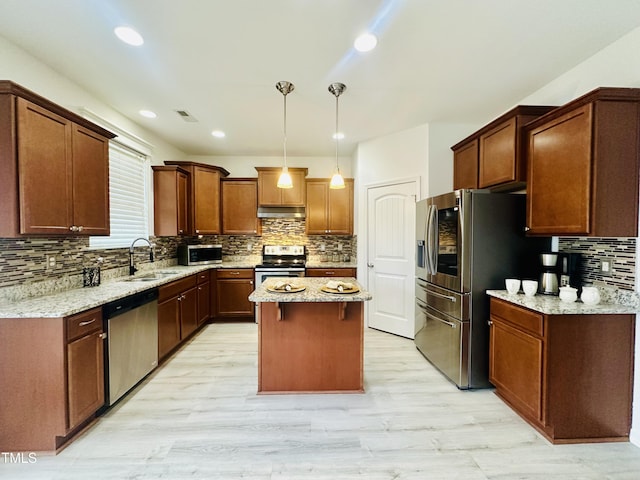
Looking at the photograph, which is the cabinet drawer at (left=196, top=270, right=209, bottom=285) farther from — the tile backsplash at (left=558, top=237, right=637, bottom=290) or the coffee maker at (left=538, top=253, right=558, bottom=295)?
the tile backsplash at (left=558, top=237, right=637, bottom=290)

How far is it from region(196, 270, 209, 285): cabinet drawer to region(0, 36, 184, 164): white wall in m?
2.00

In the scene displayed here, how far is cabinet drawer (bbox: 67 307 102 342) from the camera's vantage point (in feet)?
5.85

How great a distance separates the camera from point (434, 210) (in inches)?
109

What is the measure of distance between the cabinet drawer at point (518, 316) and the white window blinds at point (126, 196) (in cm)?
384

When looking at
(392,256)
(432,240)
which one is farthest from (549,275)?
(392,256)

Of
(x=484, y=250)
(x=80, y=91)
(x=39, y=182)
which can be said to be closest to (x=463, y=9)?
(x=484, y=250)

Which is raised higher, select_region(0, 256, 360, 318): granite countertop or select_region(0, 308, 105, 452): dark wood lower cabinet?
select_region(0, 256, 360, 318): granite countertop

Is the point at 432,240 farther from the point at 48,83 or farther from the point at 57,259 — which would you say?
the point at 48,83

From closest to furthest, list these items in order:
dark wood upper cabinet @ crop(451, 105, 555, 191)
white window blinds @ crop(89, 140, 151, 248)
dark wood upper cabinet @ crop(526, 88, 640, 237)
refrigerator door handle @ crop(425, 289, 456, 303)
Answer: dark wood upper cabinet @ crop(526, 88, 640, 237) → dark wood upper cabinet @ crop(451, 105, 555, 191) → refrigerator door handle @ crop(425, 289, 456, 303) → white window blinds @ crop(89, 140, 151, 248)

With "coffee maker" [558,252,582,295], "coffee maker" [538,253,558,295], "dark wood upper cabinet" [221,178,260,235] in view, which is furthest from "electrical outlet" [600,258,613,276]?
"dark wood upper cabinet" [221,178,260,235]

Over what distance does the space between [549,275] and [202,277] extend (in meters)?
3.96

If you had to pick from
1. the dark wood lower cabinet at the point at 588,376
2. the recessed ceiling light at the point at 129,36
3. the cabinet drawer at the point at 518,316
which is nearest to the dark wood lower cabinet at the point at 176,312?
the recessed ceiling light at the point at 129,36

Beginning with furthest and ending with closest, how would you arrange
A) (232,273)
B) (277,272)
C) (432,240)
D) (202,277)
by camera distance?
(232,273) → (277,272) → (202,277) → (432,240)

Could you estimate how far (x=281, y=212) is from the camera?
14.8ft
